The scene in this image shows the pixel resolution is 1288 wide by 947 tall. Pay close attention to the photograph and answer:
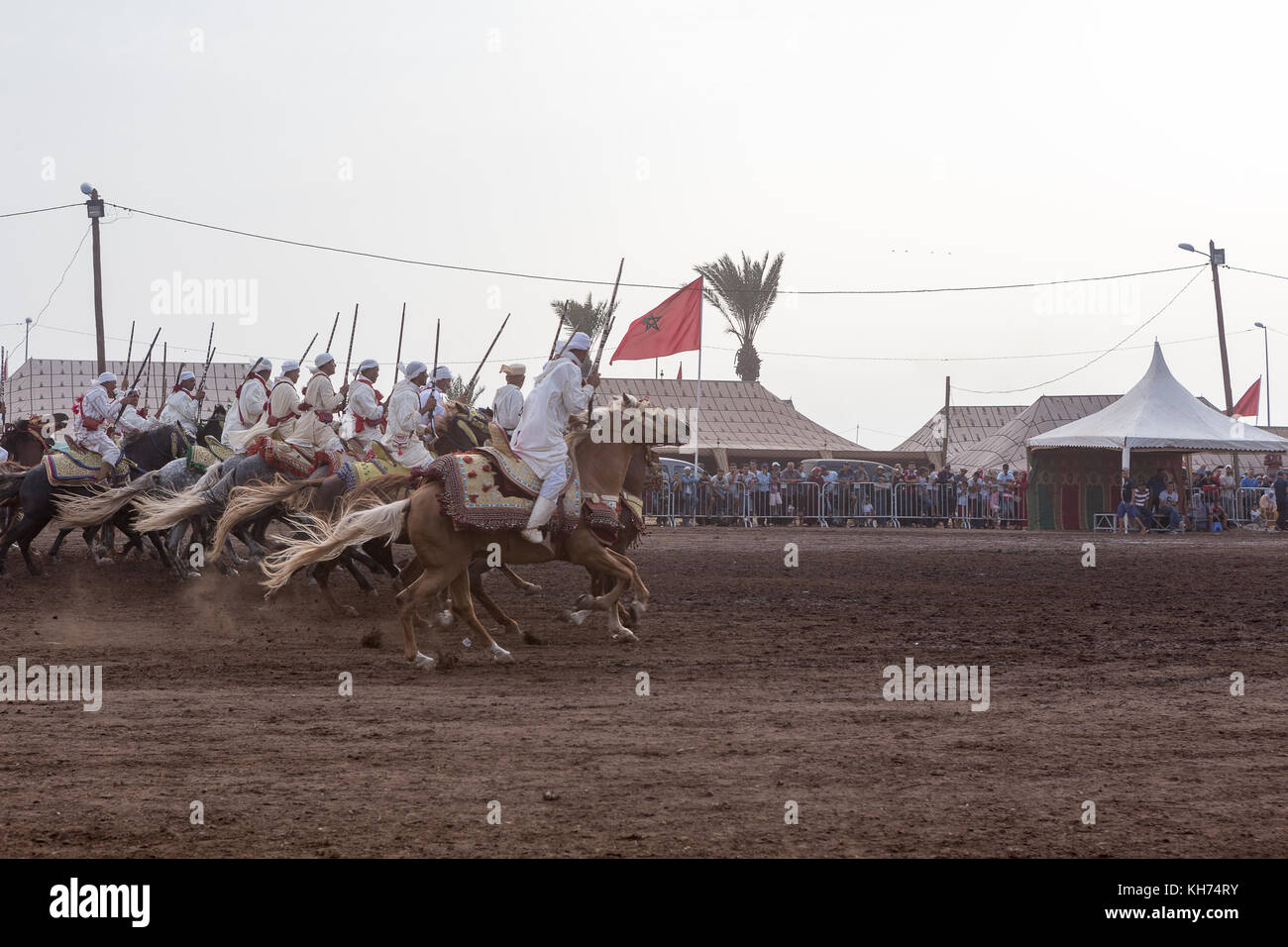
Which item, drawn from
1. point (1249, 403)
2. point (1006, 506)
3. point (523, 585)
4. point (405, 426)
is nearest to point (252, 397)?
point (405, 426)

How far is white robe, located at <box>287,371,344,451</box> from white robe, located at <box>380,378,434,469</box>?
0.66 m

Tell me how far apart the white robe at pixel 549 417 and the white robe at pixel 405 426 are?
13.1 feet

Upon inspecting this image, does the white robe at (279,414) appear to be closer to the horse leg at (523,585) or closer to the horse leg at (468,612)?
the horse leg at (523,585)

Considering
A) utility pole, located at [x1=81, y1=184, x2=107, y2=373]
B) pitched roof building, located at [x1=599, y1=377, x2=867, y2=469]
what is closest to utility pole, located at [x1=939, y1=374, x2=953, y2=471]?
pitched roof building, located at [x1=599, y1=377, x2=867, y2=469]

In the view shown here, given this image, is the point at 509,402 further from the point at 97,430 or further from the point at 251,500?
the point at 97,430

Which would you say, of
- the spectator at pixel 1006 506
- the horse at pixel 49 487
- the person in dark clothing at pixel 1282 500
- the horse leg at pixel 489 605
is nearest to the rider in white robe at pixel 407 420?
the horse leg at pixel 489 605

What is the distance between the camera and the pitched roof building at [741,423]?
139 feet

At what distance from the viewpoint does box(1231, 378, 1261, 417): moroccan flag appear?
43.5 meters

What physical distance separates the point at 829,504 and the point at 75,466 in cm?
2058

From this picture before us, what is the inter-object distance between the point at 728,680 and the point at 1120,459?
87.2ft

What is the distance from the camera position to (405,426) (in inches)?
612
